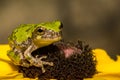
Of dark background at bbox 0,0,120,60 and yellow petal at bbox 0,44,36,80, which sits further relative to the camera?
dark background at bbox 0,0,120,60

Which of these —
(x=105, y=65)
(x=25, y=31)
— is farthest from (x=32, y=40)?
(x=105, y=65)

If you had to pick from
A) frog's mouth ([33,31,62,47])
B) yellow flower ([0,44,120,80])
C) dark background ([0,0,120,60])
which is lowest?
yellow flower ([0,44,120,80])

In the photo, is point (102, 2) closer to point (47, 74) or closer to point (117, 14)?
point (117, 14)

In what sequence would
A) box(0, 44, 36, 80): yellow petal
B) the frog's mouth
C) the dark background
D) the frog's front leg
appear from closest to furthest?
the frog's mouth
the frog's front leg
box(0, 44, 36, 80): yellow petal
the dark background

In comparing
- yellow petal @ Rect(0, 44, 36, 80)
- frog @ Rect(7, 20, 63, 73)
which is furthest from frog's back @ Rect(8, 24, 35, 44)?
yellow petal @ Rect(0, 44, 36, 80)

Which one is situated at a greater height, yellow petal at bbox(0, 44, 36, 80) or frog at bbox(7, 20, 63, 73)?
frog at bbox(7, 20, 63, 73)

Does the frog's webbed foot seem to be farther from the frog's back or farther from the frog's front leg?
the frog's back

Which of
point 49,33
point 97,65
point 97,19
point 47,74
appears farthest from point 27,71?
point 97,19

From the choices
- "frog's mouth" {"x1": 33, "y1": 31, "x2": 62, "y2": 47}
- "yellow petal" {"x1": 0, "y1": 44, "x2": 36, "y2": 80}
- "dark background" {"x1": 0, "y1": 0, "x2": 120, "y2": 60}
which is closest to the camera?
"frog's mouth" {"x1": 33, "y1": 31, "x2": 62, "y2": 47}

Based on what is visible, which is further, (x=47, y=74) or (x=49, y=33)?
(x=47, y=74)

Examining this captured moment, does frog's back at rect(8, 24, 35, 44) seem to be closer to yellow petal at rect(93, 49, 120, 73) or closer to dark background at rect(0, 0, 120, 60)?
yellow petal at rect(93, 49, 120, 73)
